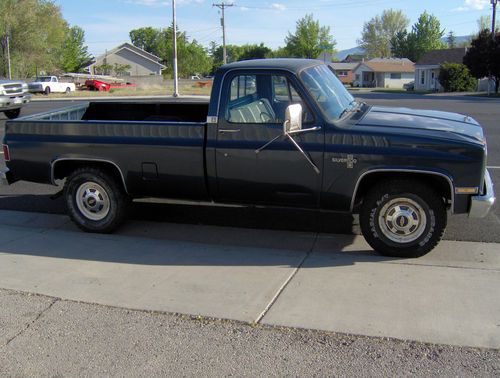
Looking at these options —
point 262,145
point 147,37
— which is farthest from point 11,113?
point 147,37

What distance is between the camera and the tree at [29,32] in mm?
58219

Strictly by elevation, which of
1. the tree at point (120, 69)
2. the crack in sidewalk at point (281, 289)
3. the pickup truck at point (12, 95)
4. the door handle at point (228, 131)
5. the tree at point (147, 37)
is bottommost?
the crack in sidewalk at point (281, 289)

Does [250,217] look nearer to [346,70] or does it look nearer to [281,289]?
[281,289]

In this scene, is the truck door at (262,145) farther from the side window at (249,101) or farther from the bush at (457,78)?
the bush at (457,78)

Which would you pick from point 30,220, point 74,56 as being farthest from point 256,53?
point 30,220

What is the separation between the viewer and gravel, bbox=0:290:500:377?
347 cm

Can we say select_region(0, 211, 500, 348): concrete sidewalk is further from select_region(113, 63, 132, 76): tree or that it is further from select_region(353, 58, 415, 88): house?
select_region(113, 63, 132, 76): tree

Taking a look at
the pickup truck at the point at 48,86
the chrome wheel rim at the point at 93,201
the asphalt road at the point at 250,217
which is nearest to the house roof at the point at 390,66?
the pickup truck at the point at 48,86

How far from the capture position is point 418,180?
5.23 meters

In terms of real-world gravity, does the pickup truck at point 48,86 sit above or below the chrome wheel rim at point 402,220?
above

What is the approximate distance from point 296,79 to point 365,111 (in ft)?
3.53

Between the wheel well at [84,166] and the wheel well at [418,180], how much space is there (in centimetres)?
264

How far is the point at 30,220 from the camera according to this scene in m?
7.02

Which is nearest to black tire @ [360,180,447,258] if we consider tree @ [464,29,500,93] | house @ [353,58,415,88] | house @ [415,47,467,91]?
tree @ [464,29,500,93]
